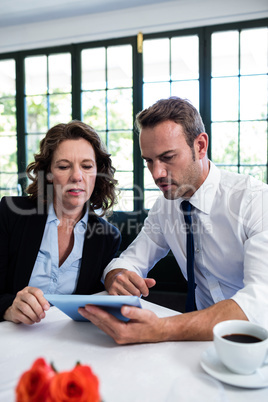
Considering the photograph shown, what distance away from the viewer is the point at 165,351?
0.91 m

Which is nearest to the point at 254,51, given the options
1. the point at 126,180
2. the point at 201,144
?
the point at 126,180

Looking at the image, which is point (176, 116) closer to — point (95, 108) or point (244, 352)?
point (244, 352)

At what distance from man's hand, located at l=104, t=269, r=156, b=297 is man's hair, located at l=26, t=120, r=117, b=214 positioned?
608 millimetres

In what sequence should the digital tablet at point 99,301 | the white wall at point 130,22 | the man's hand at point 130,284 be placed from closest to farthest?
the digital tablet at point 99,301
the man's hand at point 130,284
the white wall at point 130,22

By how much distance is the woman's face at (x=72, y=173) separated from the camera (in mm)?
1628

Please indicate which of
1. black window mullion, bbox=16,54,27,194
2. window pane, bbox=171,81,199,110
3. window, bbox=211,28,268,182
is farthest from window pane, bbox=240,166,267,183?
black window mullion, bbox=16,54,27,194

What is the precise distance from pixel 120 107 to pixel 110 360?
3786 mm

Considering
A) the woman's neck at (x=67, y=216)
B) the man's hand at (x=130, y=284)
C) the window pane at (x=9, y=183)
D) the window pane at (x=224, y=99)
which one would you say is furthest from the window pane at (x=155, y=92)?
the man's hand at (x=130, y=284)

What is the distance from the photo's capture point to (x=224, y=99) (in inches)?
149

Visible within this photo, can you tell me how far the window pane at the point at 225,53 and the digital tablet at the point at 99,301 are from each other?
339 cm

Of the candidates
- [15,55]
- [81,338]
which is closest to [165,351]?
[81,338]

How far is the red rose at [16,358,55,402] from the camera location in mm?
411

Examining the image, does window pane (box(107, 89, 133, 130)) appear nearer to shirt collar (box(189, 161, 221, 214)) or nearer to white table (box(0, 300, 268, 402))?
shirt collar (box(189, 161, 221, 214))

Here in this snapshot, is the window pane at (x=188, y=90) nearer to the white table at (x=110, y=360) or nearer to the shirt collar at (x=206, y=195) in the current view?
the shirt collar at (x=206, y=195)
